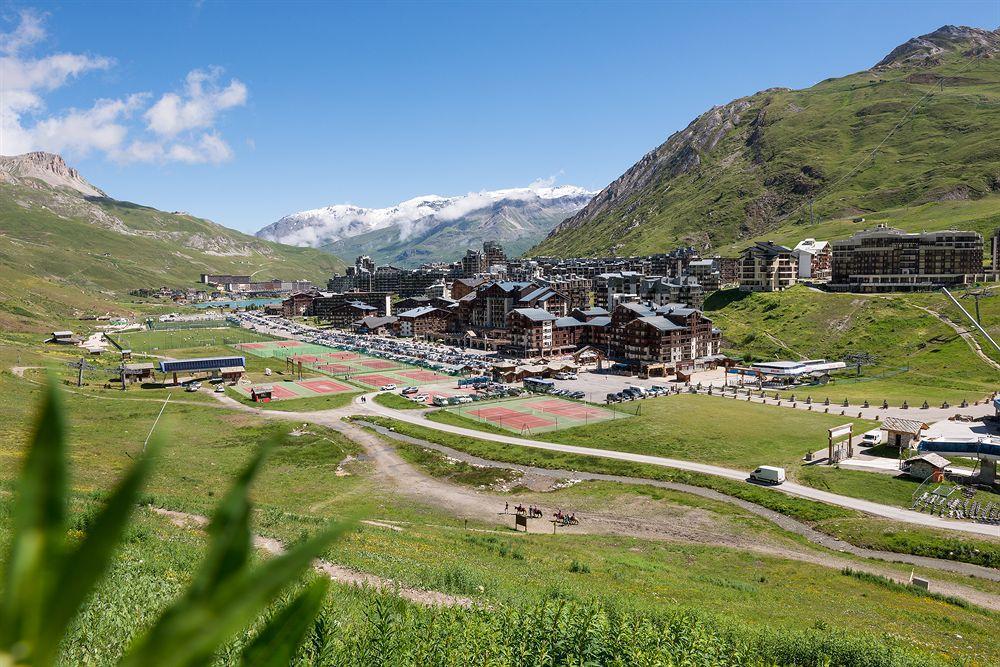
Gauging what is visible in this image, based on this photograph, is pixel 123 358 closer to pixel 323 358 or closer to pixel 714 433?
pixel 323 358

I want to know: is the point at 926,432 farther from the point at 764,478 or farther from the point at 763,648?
the point at 763,648

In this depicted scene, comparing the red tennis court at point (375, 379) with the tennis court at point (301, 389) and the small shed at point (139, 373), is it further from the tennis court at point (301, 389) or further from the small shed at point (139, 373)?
the small shed at point (139, 373)

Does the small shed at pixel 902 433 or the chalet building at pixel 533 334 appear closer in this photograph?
the small shed at pixel 902 433

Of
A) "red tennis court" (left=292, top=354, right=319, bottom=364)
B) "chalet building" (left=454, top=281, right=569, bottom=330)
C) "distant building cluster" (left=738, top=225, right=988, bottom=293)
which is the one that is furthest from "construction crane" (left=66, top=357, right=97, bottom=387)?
"distant building cluster" (left=738, top=225, right=988, bottom=293)

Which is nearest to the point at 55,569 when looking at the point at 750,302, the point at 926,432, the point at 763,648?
the point at 763,648

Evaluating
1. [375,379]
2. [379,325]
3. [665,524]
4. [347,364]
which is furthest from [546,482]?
[379,325]

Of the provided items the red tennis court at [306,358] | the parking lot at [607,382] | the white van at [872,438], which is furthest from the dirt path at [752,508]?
the red tennis court at [306,358]
